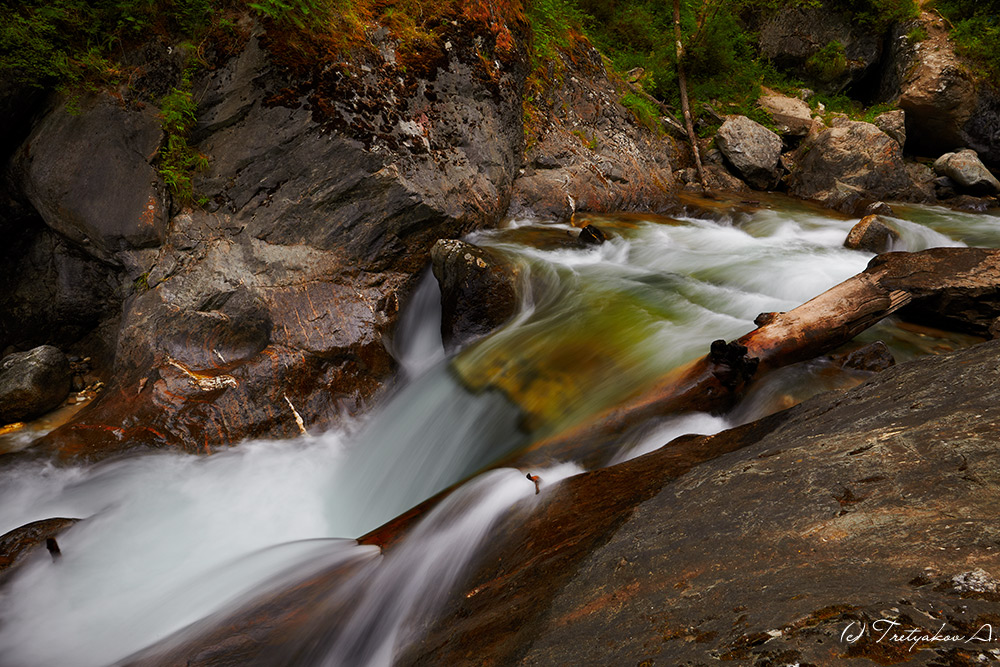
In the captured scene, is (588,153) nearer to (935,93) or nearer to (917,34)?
(935,93)

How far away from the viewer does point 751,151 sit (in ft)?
32.0

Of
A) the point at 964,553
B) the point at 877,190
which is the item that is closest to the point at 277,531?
the point at 964,553

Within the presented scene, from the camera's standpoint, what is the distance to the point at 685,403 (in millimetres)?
3137

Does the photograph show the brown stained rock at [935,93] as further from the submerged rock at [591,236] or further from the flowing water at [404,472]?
the submerged rock at [591,236]

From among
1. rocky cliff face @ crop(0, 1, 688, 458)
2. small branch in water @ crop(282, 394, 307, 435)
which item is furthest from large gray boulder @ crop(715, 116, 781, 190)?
small branch in water @ crop(282, 394, 307, 435)

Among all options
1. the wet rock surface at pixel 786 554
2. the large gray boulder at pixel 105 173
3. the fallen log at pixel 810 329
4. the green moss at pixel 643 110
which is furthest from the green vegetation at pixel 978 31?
the large gray boulder at pixel 105 173

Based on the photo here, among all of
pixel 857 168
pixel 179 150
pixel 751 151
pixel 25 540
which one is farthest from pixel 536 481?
pixel 857 168

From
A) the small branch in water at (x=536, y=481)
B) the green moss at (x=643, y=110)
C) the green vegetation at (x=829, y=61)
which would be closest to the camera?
the small branch in water at (x=536, y=481)

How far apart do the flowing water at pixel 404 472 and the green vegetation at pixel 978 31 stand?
9.58 metres

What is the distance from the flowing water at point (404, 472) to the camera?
273cm

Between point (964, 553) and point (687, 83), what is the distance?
1260 centimetres

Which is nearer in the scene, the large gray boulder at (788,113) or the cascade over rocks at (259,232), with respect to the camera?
the cascade over rocks at (259,232)

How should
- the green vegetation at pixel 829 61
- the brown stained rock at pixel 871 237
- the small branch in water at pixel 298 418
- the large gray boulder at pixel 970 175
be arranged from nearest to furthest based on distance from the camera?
the small branch in water at pixel 298 418 → the brown stained rock at pixel 871 237 → the large gray boulder at pixel 970 175 → the green vegetation at pixel 829 61

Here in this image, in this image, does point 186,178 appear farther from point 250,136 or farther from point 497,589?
point 497,589
